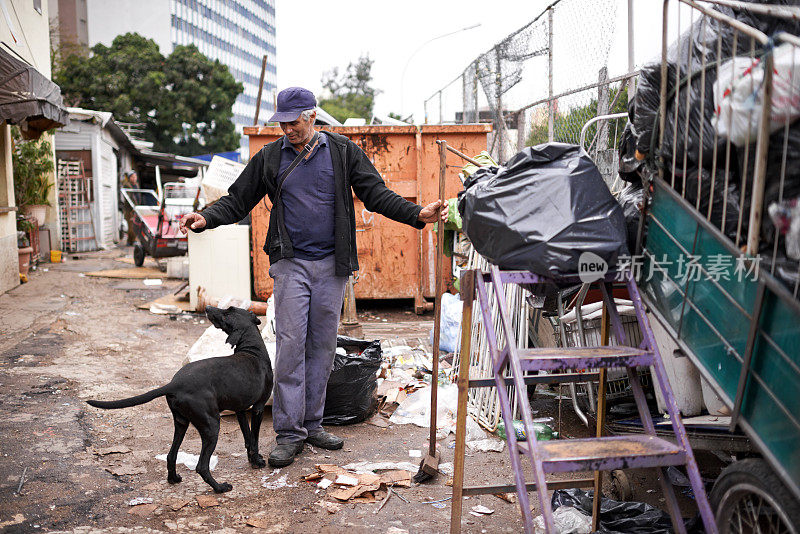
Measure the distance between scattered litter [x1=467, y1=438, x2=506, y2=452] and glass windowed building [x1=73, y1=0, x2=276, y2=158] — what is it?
43834 millimetres

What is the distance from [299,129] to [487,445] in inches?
91.8

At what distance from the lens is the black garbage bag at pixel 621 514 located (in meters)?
2.76

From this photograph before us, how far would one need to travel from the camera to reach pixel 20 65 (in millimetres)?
7711

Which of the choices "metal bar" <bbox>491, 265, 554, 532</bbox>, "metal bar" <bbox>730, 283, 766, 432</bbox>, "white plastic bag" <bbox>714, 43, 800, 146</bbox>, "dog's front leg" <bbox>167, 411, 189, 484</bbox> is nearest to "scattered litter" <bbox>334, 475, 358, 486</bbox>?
"dog's front leg" <bbox>167, 411, 189, 484</bbox>

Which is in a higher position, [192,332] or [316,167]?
[316,167]

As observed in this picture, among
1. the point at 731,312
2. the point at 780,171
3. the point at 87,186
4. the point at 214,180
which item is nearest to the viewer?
the point at 780,171

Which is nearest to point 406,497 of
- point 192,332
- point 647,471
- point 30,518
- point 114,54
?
point 647,471

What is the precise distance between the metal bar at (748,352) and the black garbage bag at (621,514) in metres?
0.76

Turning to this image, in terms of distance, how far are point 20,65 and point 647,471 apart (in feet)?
26.7

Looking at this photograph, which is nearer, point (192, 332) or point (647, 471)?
point (647, 471)

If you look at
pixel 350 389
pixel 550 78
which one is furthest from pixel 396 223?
pixel 350 389

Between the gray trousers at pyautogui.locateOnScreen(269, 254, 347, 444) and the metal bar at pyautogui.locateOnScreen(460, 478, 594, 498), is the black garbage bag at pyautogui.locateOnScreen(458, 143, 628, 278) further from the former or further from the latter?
the gray trousers at pyautogui.locateOnScreen(269, 254, 347, 444)

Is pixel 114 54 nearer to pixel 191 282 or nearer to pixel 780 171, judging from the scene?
pixel 191 282

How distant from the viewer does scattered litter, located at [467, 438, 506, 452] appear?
4.04m
